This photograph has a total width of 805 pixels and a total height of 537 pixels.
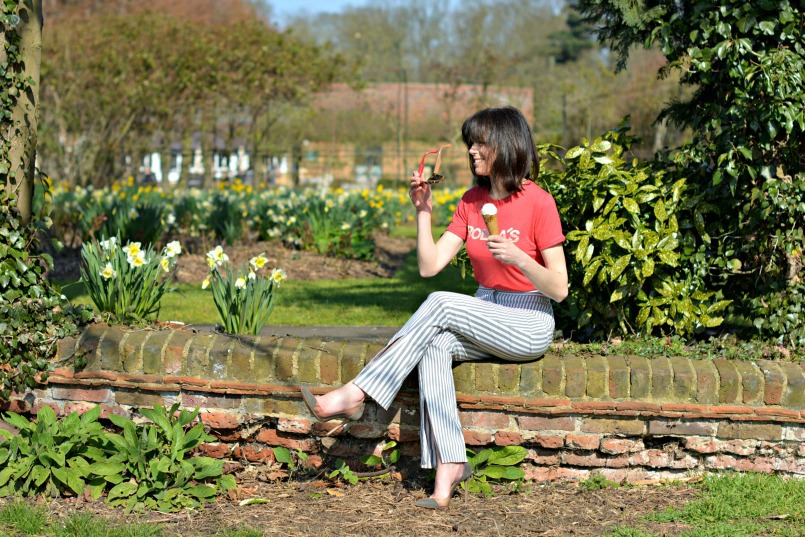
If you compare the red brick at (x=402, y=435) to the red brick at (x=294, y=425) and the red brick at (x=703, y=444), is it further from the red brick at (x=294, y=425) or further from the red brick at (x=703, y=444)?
the red brick at (x=703, y=444)

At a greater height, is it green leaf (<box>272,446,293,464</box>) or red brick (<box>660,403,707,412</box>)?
red brick (<box>660,403,707,412</box>)

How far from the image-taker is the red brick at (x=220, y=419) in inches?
155

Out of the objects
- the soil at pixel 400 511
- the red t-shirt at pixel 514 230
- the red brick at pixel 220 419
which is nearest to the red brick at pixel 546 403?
the soil at pixel 400 511

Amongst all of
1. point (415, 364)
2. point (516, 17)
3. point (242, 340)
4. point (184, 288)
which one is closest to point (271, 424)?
point (242, 340)

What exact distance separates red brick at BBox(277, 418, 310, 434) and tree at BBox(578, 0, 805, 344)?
1.91m

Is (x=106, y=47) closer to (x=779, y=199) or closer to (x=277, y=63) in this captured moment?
(x=277, y=63)

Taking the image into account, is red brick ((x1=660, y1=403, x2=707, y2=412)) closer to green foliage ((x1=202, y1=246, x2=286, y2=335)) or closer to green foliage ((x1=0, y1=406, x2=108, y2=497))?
green foliage ((x1=202, y1=246, x2=286, y2=335))

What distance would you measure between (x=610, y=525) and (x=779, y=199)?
1.67 metres

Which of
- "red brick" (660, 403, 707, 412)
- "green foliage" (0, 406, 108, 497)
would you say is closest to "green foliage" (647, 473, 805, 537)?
"red brick" (660, 403, 707, 412)

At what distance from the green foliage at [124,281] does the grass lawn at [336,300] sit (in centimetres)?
108

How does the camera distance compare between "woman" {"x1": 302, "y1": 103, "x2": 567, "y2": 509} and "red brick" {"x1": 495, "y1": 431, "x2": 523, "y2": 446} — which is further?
"red brick" {"x1": 495, "y1": 431, "x2": 523, "y2": 446}

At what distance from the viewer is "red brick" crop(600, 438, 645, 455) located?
380 centimetres

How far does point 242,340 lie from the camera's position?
4004 mm

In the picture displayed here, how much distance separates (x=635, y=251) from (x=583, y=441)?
883 millimetres
